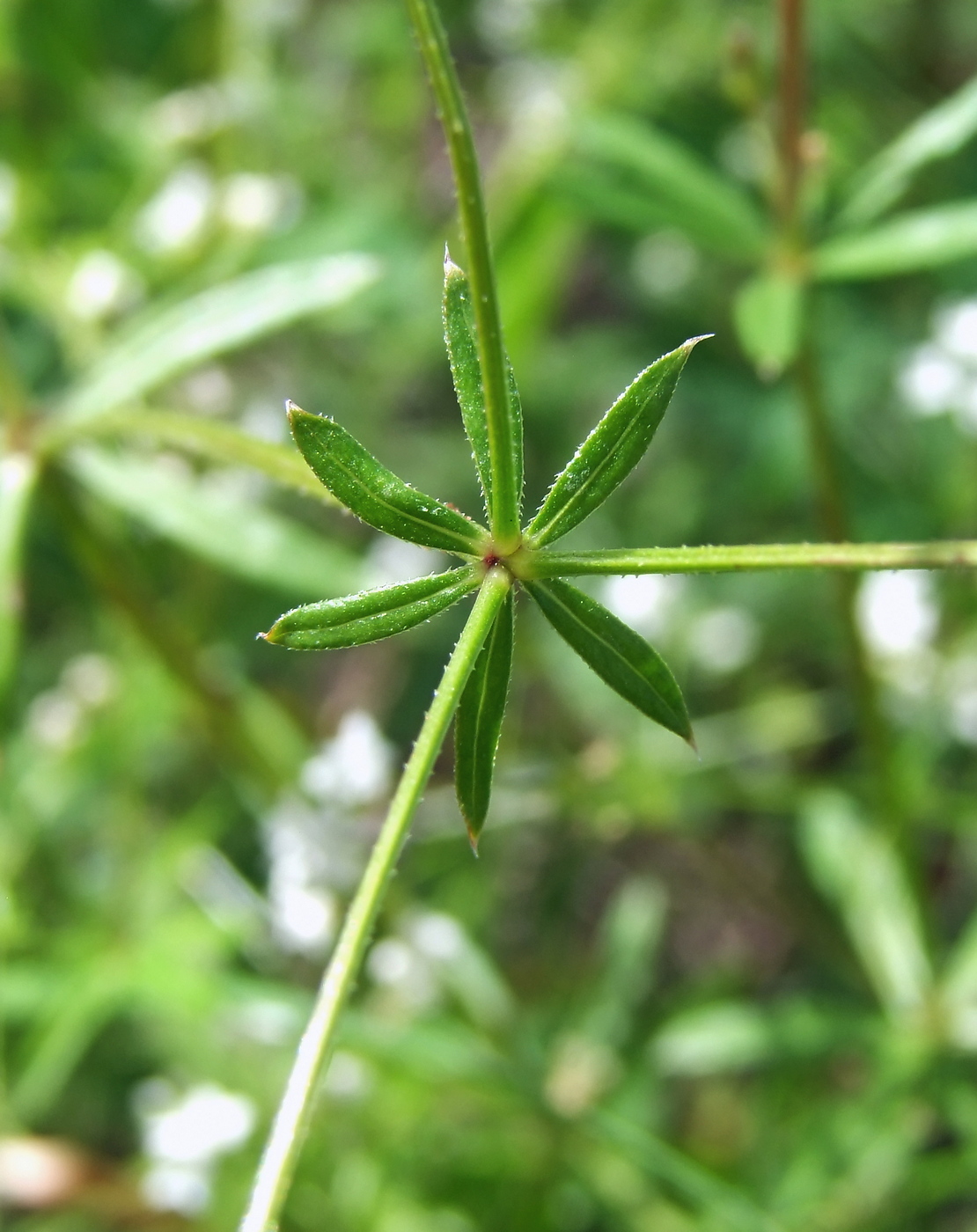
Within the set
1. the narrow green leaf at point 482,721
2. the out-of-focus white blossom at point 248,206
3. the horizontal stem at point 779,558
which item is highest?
the out-of-focus white blossom at point 248,206

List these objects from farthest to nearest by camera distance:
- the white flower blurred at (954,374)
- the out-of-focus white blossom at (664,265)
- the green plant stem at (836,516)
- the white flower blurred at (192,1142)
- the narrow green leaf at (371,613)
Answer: the out-of-focus white blossom at (664,265) → the white flower blurred at (192,1142) → the white flower blurred at (954,374) → the green plant stem at (836,516) → the narrow green leaf at (371,613)

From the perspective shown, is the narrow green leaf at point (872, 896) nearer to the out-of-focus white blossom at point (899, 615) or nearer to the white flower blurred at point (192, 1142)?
the out-of-focus white blossom at point (899, 615)

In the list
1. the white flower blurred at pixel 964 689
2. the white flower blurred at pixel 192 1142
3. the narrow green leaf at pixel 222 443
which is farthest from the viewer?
the white flower blurred at pixel 964 689

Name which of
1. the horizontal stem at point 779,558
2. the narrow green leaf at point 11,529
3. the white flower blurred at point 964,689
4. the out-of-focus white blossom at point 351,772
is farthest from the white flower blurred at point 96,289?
the white flower blurred at point 964,689

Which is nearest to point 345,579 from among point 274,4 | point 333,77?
point 274,4

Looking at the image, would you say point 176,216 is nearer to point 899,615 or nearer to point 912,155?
point 912,155
